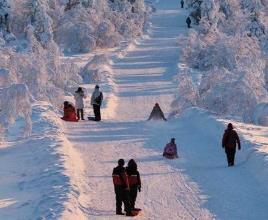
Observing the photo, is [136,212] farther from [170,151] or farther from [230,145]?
[170,151]

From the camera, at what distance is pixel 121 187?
41.7 feet

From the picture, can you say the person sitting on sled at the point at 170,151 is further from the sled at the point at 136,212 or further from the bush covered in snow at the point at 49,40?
the sled at the point at 136,212

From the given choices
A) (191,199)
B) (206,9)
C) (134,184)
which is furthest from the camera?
(206,9)

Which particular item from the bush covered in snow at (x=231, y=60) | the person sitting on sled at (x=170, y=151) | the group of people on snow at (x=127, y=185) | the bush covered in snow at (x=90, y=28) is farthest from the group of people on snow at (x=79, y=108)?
the bush covered in snow at (x=90, y=28)

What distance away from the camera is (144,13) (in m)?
79.4

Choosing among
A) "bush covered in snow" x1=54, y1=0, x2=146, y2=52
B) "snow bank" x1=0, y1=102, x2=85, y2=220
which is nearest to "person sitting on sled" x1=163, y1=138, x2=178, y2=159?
"snow bank" x1=0, y1=102, x2=85, y2=220

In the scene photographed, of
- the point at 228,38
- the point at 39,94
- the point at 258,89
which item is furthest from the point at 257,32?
the point at 39,94

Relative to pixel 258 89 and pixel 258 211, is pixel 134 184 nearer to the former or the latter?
pixel 258 211

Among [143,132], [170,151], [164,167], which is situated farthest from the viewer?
[143,132]

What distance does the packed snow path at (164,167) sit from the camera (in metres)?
13.5

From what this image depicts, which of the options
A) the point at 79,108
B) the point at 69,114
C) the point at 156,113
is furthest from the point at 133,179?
the point at 156,113

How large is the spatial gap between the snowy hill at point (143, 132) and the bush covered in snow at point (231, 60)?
0.07 meters

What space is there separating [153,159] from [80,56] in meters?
34.3

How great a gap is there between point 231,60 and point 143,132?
51.8 ft
